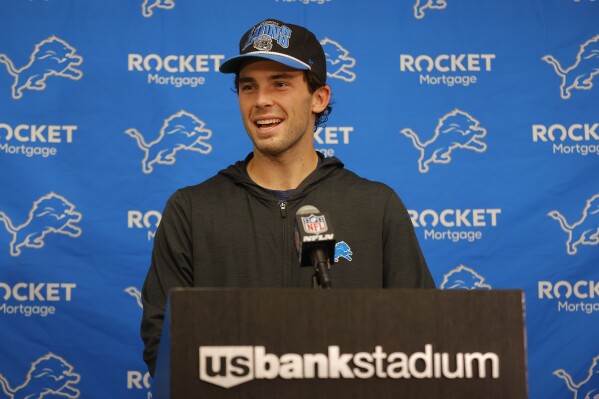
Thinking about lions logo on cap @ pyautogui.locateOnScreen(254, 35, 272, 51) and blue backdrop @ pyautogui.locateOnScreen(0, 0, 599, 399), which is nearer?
lions logo on cap @ pyautogui.locateOnScreen(254, 35, 272, 51)

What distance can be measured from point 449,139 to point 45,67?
4.98 ft

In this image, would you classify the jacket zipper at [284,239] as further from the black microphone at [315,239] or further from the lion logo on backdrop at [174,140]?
the lion logo on backdrop at [174,140]

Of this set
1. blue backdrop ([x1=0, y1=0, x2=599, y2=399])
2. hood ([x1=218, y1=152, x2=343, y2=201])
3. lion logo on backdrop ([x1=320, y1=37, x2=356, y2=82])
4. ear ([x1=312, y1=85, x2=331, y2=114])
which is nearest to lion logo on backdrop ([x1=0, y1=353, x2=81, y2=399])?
blue backdrop ([x1=0, y1=0, x2=599, y2=399])

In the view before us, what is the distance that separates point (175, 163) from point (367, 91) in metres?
0.77

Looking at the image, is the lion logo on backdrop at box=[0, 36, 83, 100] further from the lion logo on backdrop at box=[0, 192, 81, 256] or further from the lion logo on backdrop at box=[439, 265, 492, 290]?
the lion logo on backdrop at box=[439, 265, 492, 290]

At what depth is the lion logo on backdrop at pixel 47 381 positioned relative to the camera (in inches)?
104

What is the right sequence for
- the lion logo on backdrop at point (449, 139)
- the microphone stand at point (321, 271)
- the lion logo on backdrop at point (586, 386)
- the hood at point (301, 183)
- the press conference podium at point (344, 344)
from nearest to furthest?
the press conference podium at point (344, 344) < the microphone stand at point (321, 271) < the hood at point (301, 183) < the lion logo on backdrop at point (586, 386) < the lion logo on backdrop at point (449, 139)

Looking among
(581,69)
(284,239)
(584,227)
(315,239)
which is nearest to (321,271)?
(315,239)

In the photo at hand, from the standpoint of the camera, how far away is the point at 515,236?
2818 millimetres

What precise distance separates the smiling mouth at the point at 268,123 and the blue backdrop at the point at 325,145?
3.07 feet

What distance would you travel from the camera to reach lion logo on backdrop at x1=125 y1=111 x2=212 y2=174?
110 inches

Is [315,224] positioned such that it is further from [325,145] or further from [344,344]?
[325,145]

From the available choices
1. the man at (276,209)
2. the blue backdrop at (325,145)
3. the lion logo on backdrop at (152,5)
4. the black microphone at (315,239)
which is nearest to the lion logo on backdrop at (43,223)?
the blue backdrop at (325,145)

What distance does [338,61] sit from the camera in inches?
114
